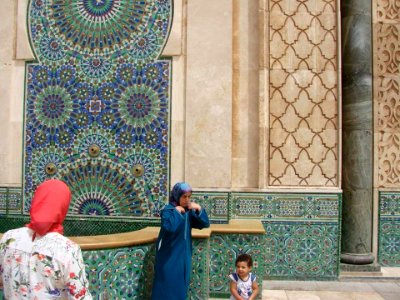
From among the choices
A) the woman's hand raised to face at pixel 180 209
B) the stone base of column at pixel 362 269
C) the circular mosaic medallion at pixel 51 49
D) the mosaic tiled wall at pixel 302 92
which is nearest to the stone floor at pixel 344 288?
the stone base of column at pixel 362 269

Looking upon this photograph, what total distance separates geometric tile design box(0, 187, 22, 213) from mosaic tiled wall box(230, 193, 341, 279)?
214cm

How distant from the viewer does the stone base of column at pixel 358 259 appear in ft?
17.0

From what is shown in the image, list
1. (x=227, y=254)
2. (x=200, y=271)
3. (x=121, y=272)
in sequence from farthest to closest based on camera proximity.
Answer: (x=227, y=254), (x=200, y=271), (x=121, y=272)

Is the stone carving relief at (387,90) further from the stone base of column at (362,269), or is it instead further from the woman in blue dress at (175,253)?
the woman in blue dress at (175,253)

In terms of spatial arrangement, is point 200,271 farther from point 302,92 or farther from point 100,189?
point 302,92

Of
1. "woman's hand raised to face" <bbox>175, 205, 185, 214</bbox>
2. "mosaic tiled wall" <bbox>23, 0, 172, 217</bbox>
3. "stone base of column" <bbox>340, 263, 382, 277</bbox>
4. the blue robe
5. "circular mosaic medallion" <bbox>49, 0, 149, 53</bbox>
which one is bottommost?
"stone base of column" <bbox>340, 263, 382, 277</bbox>

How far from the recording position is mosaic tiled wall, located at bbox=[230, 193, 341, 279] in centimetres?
495

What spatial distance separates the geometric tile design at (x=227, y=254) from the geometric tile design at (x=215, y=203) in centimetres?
77

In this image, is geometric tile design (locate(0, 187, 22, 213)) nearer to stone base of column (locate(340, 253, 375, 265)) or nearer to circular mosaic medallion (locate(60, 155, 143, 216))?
circular mosaic medallion (locate(60, 155, 143, 216))

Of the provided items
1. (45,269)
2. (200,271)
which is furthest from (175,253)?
(45,269)

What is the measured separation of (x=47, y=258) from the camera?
1932 mm

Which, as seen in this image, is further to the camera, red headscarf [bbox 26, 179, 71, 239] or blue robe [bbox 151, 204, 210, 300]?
blue robe [bbox 151, 204, 210, 300]

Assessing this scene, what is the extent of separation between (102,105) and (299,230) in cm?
226

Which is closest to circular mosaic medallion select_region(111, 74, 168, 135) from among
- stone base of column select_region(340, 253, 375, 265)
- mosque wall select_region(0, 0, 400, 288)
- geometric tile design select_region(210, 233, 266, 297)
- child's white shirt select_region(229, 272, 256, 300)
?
mosque wall select_region(0, 0, 400, 288)
